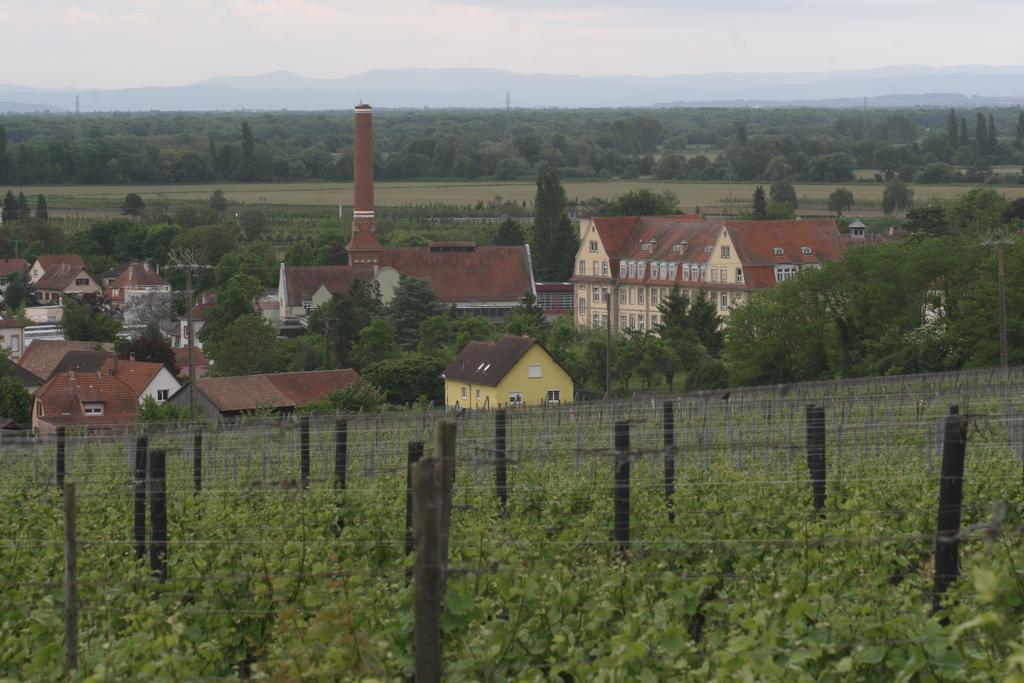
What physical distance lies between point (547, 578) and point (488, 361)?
34299 millimetres

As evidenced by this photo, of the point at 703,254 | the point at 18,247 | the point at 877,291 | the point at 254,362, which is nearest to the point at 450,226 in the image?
the point at 18,247

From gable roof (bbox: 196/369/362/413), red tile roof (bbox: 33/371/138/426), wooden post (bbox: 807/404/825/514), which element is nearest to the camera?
wooden post (bbox: 807/404/825/514)

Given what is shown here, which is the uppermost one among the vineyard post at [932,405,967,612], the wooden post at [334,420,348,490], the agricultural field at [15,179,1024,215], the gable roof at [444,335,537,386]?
Result: the agricultural field at [15,179,1024,215]

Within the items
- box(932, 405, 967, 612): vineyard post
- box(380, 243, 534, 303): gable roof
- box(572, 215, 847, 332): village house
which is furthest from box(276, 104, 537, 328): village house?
box(932, 405, 967, 612): vineyard post

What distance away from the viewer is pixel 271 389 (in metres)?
40.4

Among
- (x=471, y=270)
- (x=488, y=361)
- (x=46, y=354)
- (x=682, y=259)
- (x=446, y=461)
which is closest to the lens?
(x=446, y=461)

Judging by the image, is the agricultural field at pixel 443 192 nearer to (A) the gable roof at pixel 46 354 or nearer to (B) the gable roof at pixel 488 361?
(A) the gable roof at pixel 46 354

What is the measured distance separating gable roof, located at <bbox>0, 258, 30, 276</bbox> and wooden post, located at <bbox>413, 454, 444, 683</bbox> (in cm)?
8281

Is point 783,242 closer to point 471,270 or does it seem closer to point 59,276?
point 471,270

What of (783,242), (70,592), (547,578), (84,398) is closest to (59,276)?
(783,242)

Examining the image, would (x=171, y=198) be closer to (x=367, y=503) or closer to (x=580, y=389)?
(x=580, y=389)

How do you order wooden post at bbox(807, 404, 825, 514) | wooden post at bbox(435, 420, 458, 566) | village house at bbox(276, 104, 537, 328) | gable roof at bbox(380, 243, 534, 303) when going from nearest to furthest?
wooden post at bbox(435, 420, 458, 566) < wooden post at bbox(807, 404, 825, 514) < village house at bbox(276, 104, 537, 328) < gable roof at bbox(380, 243, 534, 303)

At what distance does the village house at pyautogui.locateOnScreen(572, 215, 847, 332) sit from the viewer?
59.7 metres

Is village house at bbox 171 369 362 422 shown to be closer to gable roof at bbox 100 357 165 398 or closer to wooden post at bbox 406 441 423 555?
gable roof at bbox 100 357 165 398
